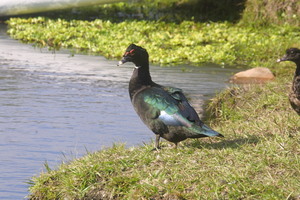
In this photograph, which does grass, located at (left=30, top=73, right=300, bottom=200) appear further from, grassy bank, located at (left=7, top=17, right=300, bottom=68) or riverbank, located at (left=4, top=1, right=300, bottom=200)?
grassy bank, located at (left=7, top=17, right=300, bottom=68)

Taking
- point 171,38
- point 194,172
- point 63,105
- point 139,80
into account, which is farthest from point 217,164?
point 171,38

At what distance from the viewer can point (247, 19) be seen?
19.9 meters

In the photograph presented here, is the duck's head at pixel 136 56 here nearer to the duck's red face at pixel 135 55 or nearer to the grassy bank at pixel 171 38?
the duck's red face at pixel 135 55

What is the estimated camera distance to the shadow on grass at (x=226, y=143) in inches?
278

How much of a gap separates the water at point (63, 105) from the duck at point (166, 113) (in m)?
0.71

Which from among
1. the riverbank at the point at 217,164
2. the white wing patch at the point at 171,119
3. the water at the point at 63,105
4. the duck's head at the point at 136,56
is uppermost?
the duck's head at the point at 136,56

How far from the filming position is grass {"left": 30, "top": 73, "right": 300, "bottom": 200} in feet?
19.1

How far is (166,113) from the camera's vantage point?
6977mm

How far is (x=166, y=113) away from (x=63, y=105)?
4.31 metres

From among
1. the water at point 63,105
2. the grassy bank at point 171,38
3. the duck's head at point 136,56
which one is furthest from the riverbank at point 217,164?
the grassy bank at point 171,38

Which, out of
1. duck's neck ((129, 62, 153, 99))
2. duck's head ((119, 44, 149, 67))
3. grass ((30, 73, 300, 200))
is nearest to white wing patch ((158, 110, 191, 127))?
grass ((30, 73, 300, 200))

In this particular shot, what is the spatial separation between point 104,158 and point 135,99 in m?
0.81

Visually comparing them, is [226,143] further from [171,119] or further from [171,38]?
[171,38]

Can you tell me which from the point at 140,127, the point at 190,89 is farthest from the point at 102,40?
the point at 140,127
